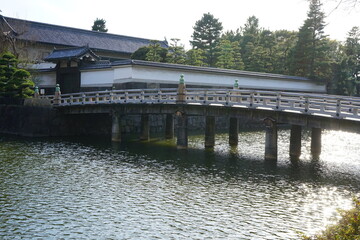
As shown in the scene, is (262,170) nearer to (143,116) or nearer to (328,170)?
(328,170)

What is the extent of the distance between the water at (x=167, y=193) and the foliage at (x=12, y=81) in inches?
420

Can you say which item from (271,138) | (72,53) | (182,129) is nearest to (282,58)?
(72,53)

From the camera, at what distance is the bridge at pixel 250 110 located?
21406 millimetres

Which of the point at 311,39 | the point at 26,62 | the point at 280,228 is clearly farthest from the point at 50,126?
the point at 311,39

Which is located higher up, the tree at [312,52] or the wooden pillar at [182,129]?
the tree at [312,52]

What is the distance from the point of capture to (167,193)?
17078mm

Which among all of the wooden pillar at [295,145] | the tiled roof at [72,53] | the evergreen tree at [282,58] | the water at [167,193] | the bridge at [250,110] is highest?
the evergreen tree at [282,58]

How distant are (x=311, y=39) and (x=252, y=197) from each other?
4697 cm

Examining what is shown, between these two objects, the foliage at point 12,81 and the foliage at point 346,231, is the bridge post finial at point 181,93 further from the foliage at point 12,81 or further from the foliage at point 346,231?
the foliage at point 346,231

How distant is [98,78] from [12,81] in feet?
27.1

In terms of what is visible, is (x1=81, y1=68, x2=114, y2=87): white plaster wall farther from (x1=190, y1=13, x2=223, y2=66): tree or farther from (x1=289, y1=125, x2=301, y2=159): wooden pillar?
(x1=190, y1=13, x2=223, y2=66): tree

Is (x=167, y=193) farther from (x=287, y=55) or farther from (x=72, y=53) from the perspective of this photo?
(x=287, y=55)

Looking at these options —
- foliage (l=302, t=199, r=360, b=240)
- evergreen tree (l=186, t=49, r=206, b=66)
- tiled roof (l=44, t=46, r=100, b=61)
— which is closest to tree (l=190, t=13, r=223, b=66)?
evergreen tree (l=186, t=49, r=206, b=66)

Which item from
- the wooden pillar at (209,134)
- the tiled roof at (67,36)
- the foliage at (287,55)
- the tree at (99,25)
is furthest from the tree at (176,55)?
the tree at (99,25)
